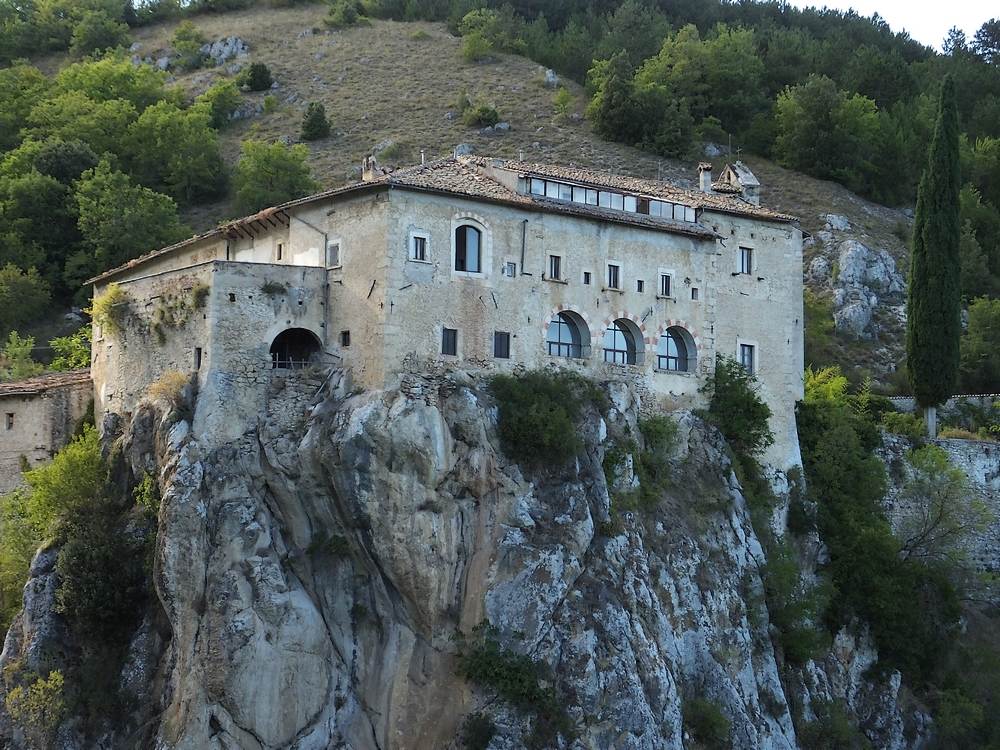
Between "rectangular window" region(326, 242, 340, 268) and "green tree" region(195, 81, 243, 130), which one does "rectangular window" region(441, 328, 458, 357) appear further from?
"green tree" region(195, 81, 243, 130)

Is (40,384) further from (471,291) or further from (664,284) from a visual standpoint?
(664,284)

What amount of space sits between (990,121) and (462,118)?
114 feet

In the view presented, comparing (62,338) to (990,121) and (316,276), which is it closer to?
(316,276)

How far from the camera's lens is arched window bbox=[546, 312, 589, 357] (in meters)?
57.2

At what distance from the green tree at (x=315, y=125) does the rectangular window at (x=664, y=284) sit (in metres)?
44.4

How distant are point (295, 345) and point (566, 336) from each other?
924cm

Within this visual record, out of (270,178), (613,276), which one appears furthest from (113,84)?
(613,276)

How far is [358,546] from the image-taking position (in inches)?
2058

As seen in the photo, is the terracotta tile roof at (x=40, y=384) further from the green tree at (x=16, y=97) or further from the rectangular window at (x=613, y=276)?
the green tree at (x=16, y=97)

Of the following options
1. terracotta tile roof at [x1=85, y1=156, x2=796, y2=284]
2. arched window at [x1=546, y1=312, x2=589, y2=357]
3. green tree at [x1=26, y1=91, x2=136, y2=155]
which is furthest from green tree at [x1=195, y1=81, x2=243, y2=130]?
arched window at [x1=546, y1=312, x2=589, y2=357]

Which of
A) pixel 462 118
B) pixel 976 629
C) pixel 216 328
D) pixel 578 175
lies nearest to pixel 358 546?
pixel 216 328

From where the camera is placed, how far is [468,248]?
55250 millimetres

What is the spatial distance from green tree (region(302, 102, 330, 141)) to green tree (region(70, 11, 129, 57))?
25183 millimetres

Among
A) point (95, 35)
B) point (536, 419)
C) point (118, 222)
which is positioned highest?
point (95, 35)
